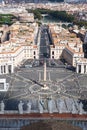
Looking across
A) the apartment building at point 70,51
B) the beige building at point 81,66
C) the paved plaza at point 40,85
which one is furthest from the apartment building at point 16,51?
the beige building at point 81,66

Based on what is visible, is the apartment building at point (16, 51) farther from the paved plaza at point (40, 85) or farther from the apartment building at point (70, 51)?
the apartment building at point (70, 51)

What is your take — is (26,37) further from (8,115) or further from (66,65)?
(8,115)

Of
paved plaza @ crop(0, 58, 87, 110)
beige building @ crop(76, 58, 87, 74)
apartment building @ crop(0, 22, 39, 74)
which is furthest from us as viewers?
apartment building @ crop(0, 22, 39, 74)

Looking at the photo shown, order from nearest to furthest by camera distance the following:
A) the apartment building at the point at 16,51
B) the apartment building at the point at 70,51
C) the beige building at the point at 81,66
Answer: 1. the beige building at the point at 81,66
2. the apartment building at the point at 16,51
3. the apartment building at the point at 70,51

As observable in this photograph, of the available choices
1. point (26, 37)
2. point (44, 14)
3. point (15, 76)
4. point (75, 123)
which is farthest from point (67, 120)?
point (44, 14)

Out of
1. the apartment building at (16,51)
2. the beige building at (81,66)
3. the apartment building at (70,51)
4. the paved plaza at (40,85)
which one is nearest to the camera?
the paved plaza at (40,85)

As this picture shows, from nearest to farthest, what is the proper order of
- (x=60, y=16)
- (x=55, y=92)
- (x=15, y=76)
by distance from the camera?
(x=55, y=92)
(x=15, y=76)
(x=60, y=16)

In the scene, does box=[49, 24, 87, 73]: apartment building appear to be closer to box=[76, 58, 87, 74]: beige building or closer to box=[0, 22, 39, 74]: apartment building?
box=[76, 58, 87, 74]: beige building

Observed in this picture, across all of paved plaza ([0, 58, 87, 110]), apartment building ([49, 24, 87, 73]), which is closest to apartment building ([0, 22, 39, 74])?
paved plaza ([0, 58, 87, 110])

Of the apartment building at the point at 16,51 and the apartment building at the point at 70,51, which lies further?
the apartment building at the point at 70,51

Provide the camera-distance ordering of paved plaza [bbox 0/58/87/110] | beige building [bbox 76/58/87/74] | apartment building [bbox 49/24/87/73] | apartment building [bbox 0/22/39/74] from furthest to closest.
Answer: apartment building [bbox 49/24/87/73]
apartment building [bbox 0/22/39/74]
beige building [bbox 76/58/87/74]
paved plaza [bbox 0/58/87/110]

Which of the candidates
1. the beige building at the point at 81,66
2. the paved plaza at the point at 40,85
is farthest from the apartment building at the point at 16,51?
the beige building at the point at 81,66
